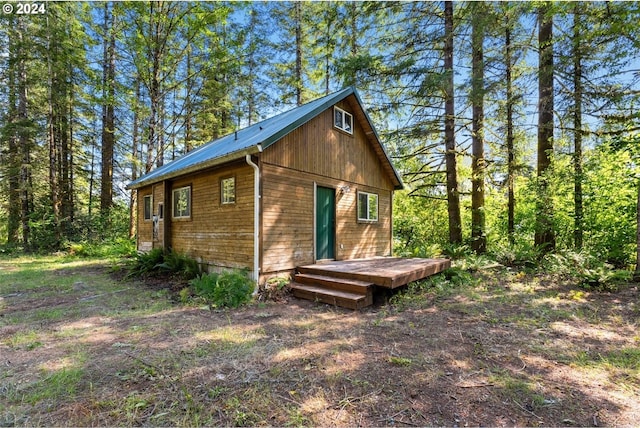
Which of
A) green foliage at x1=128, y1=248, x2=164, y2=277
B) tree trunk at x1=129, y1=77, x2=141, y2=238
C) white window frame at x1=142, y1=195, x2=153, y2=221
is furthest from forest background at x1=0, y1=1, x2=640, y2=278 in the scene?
green foliage at x1=128, y1=248, x2=164, y2=277

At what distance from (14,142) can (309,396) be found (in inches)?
794

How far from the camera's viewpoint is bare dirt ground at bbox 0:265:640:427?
2463 millimetres

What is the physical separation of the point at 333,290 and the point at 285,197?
2432 millimetres

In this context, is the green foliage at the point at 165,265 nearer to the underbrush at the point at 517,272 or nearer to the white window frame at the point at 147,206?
the white window frame at the point at 147,206

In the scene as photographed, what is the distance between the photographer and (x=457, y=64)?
10.2 m

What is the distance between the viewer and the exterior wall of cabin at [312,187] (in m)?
6.76

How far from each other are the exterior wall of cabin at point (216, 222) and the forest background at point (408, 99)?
17.0 feet

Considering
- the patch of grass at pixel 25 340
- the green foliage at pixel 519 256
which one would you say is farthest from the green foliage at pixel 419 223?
the patch of grass at pixel 25 340

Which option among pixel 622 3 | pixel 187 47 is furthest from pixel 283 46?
pixel 622 3

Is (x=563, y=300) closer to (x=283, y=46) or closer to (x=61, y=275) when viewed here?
(x=61, y=275)

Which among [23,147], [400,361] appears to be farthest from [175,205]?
[23,147]

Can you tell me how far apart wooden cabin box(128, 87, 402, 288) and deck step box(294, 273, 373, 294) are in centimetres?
46

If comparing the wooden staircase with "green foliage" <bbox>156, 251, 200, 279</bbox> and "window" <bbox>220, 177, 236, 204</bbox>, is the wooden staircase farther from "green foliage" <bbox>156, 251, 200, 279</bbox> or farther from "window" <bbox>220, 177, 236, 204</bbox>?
"green foliage" <bbox>156, 251, 200, 279</bbox>

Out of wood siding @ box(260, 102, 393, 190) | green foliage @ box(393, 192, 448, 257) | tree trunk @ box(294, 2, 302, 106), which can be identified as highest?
tree trunk @ box(294, 2, 302, 106)
